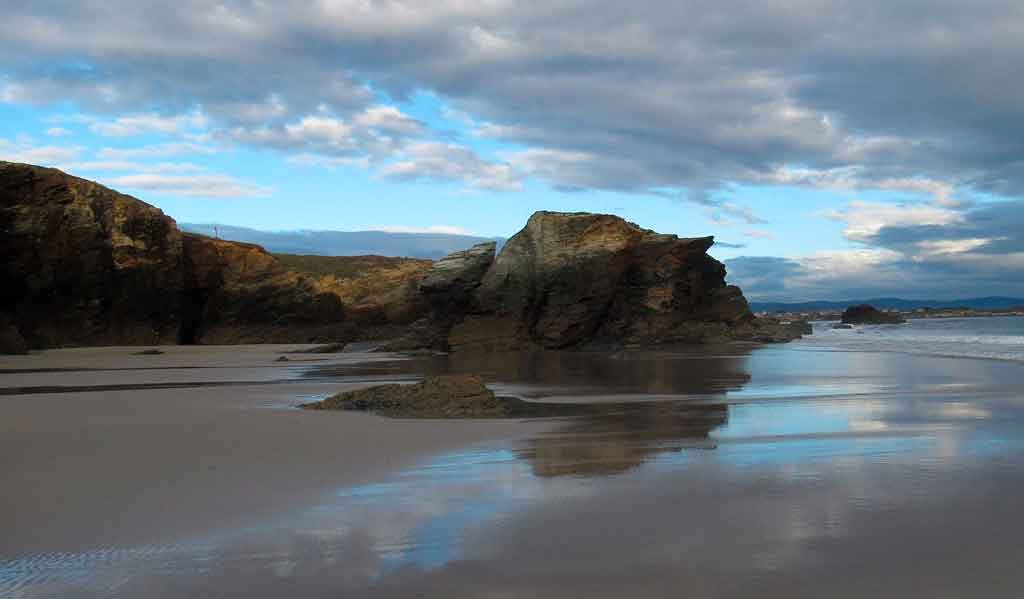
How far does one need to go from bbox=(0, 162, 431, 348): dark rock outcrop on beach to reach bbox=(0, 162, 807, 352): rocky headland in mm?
59

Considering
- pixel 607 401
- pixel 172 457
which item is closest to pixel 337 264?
pixel 607 401

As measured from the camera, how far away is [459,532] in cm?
460

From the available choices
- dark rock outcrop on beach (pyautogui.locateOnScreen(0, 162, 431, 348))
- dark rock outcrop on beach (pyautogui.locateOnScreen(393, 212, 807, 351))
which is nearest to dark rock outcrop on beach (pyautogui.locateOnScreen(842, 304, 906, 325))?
dark rock outcrop on beach (pyautogui.locateOnScreen(393, 212, 807, 351))

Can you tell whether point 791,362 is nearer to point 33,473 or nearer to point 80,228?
point 33,473

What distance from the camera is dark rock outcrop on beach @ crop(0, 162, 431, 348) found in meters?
30.8

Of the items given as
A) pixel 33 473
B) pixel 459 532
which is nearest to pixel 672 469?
pixel 459 532

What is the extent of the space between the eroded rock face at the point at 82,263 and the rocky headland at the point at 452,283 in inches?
1.8

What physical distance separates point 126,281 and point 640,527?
3435 cm

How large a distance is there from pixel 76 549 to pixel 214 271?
123 feet

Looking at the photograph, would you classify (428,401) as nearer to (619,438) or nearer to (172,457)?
(619,438)

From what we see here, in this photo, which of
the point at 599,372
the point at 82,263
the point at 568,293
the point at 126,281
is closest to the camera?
the point at 599,372

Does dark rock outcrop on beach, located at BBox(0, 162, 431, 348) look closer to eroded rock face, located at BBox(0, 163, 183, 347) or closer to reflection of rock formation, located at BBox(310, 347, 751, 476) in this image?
eroded rock face, located at BBox(0, 163, 183, 347)

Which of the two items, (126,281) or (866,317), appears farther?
(866,317)

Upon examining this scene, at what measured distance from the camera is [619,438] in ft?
27.0
